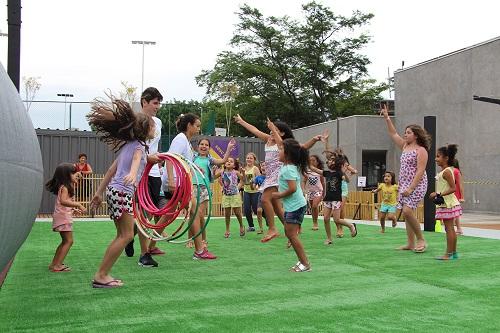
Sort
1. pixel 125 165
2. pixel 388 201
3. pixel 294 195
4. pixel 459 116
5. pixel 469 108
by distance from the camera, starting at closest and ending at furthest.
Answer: pixel 125 165
pixel 294 195
pixel 388 201
pixel 469 108
pixel 459 116

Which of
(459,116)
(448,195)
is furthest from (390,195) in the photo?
(459,116)

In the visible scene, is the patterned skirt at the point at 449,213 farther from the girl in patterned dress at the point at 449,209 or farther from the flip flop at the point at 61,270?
the flip flop at the point at 61,270

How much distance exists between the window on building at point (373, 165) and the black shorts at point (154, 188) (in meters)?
23.1

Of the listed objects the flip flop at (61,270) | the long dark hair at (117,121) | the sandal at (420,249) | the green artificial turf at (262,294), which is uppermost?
the long dark hair at (117,121)

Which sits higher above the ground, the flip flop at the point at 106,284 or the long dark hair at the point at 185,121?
the long dark hair at the point at 185,121

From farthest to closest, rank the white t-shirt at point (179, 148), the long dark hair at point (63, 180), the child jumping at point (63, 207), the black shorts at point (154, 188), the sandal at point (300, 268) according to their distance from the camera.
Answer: the black shorts at point (154, 188) → the white t-shirt at point (179, 148) → the long dark hair at point (63, 180) → the child jumping at point (63, 207) → the sandal at point (300, 268)

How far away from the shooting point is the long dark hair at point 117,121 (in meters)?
5.54

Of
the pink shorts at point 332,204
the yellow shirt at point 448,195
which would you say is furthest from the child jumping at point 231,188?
the yellow shirt at point 448,195

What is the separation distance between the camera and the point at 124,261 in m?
7.12

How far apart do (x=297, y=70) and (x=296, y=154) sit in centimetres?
4448

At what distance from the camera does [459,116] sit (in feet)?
77.5

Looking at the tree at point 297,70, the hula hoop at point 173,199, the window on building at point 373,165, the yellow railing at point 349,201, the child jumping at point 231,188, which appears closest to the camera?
the hula hoop at point 173,199

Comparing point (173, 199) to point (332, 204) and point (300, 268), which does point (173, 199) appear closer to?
point (300, 268)

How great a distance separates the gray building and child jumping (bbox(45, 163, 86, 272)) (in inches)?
715
